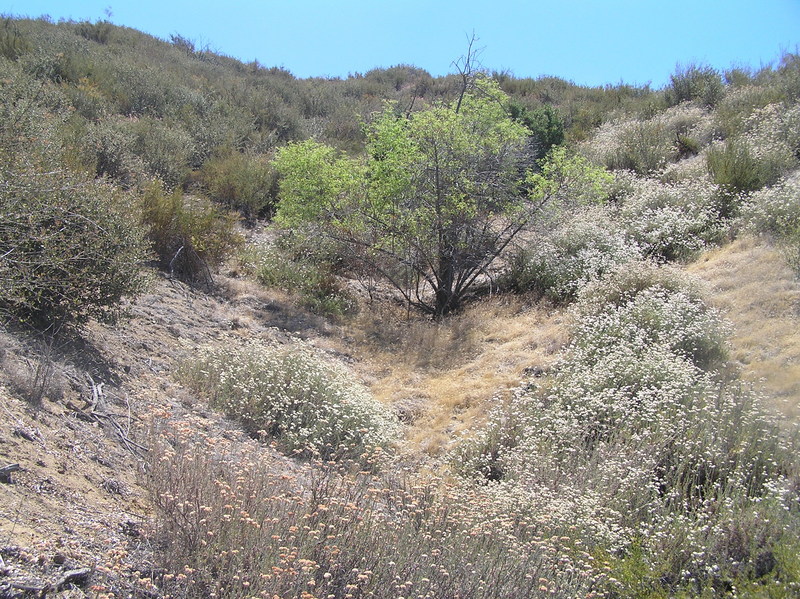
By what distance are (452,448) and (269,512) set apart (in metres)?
3.33

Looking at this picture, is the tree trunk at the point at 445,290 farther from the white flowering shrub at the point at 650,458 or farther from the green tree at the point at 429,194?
the white flowering shrub at the point at 650,458

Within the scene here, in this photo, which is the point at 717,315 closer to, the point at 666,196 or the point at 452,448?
the point at 452,448

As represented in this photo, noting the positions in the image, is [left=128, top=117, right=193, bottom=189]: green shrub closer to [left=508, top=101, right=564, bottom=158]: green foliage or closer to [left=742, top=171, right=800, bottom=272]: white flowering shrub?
[left=508, top=101, right=564, bottom=158]: green foliage

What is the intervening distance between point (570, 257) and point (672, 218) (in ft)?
7.08

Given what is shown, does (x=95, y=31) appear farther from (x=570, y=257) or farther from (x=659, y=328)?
(x=659, y=328)

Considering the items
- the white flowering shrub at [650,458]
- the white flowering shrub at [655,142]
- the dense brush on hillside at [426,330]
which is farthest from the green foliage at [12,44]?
the white flowering shrub at [650,458]

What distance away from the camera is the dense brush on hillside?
3568 mm

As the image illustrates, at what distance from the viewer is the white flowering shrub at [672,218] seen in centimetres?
1107

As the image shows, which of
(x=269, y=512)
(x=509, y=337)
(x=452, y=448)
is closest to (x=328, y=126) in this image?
(x=509, y=337)

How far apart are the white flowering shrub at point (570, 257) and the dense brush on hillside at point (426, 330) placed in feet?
0.19

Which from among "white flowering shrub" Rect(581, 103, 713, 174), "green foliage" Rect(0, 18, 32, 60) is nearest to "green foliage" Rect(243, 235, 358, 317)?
"white flowering shrub" Rect(581, 103, 713, 174)

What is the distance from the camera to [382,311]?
36.8 feet

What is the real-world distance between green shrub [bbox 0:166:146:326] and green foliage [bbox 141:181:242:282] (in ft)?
8.60

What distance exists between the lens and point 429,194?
34.1ft
